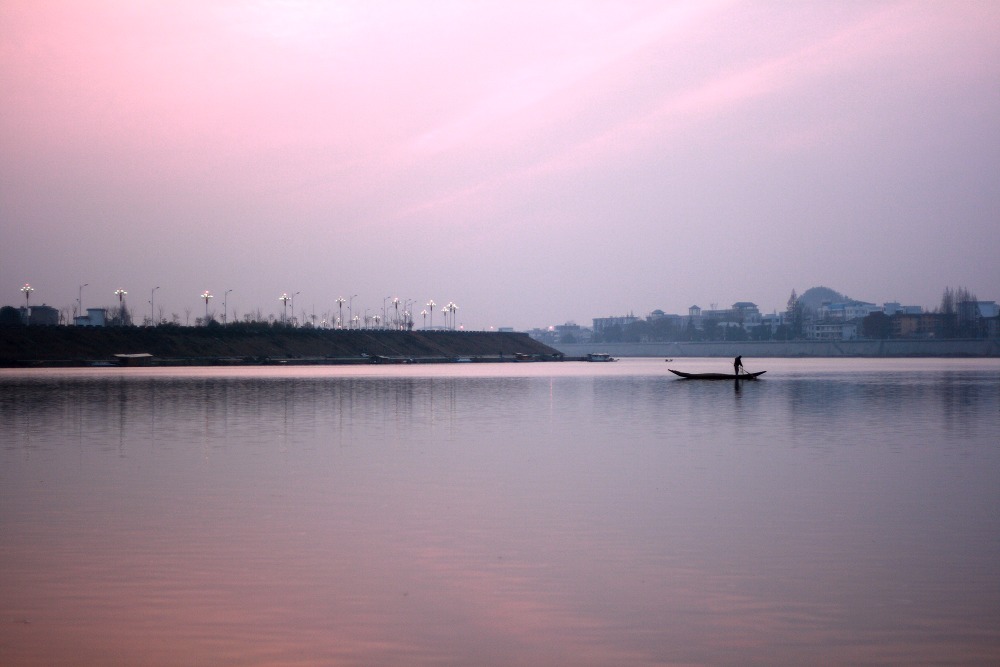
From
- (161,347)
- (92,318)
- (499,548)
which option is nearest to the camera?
(499,548)

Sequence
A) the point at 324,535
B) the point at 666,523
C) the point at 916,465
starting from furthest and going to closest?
the point at 916,465 → the point at 666,523 → the point at 324,535

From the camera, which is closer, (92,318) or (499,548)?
(499,548)

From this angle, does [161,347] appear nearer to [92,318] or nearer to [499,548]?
[92,318]

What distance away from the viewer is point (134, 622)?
11734 mm

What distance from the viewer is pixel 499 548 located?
1596 centimetres

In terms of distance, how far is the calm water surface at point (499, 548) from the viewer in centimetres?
1105

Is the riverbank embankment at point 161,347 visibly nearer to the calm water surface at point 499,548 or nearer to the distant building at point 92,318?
the distant building at point 92,318

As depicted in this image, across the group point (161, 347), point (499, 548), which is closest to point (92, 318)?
point (161, 347)

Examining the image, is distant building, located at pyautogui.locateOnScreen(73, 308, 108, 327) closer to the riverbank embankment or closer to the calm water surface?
the riverbank embankment

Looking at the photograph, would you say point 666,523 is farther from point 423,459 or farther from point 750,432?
point 750,432

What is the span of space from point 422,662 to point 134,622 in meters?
3.53

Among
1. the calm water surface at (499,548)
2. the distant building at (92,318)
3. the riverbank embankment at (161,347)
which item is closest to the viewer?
the calm water surface at (499,548)

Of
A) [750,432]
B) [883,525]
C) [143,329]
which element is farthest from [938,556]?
[143,329]

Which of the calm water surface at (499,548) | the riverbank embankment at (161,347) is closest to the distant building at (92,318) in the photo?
the riverbank embankment at (161,347)
